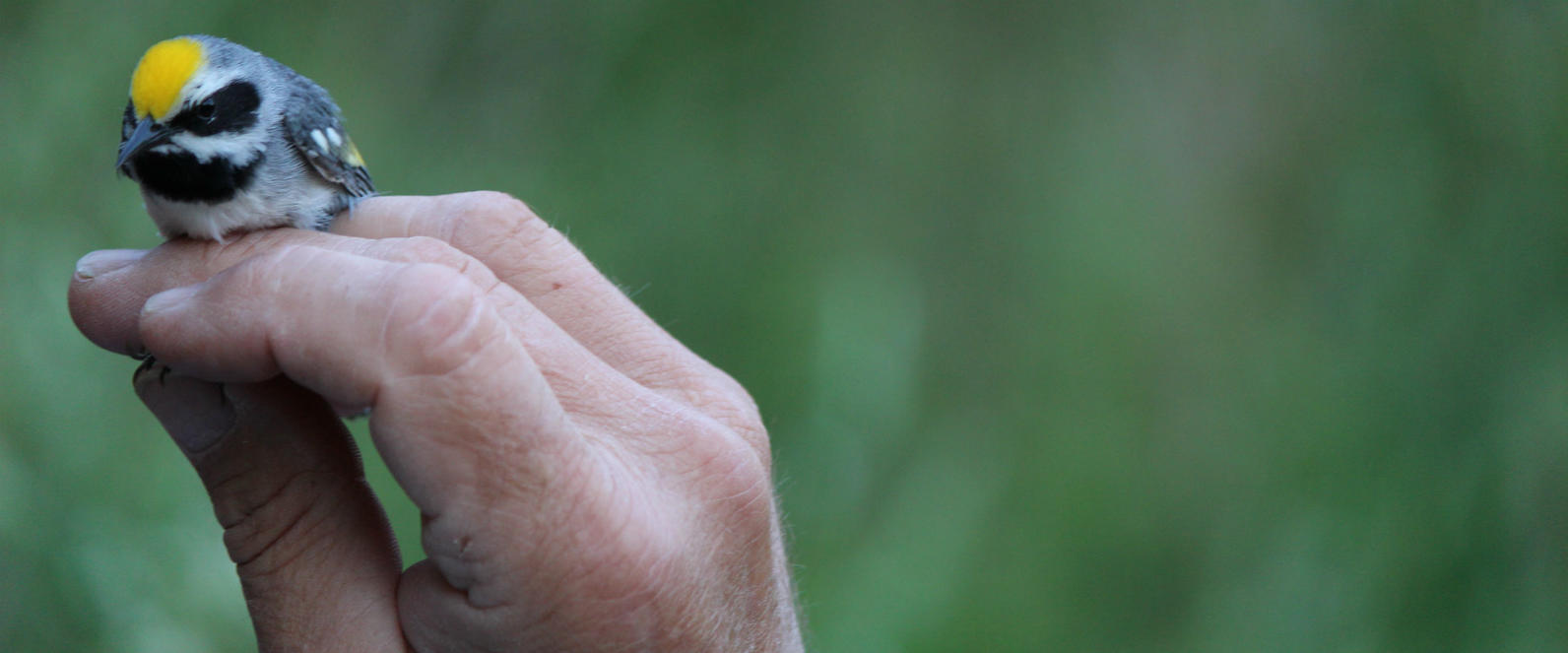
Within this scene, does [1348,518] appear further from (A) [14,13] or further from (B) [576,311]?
(A) [14,13]

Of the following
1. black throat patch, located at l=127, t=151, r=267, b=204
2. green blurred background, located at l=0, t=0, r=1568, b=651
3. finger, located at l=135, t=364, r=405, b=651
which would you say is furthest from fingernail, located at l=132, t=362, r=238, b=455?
green blurred background, located at l=0, t=0, r=1568, b=651

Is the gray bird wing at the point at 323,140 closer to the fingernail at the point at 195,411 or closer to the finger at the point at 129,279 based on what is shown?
the finger at the point at 129,279

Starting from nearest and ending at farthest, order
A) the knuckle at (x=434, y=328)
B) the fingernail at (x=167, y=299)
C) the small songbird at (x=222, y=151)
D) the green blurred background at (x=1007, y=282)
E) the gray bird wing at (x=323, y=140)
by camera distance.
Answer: the knuckle at (x=434, y=328) → the fingernail at (x=167, y=299) → the small songbird at (x=222, y=151) → the gray bird wing at (x=323, y=140) → the green blurred background at (x=1007, y=282)

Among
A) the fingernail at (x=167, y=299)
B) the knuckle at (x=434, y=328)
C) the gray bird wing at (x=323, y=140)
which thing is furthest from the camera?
the gray bird wing at (x=323, y=140)

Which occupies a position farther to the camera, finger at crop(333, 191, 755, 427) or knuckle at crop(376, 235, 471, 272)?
finger at crop(333, 191, 755, 427)

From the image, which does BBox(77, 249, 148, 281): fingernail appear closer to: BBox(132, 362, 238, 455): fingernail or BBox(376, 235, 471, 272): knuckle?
BBox(132, 362, 238, 455): fingernail

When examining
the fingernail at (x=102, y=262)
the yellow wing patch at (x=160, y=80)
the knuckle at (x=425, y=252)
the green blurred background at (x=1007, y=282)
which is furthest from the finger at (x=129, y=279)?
the green blurred background at (x=1007, y=282)
